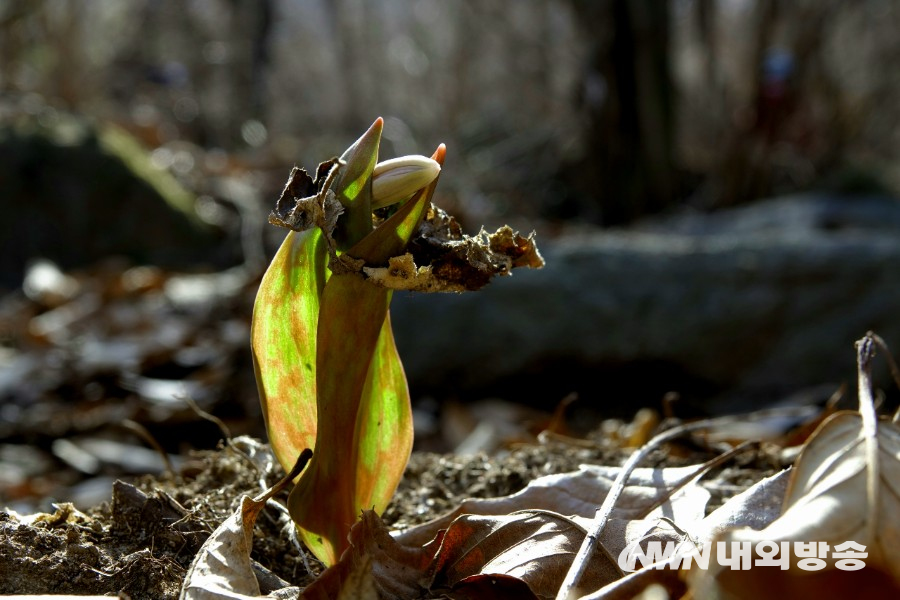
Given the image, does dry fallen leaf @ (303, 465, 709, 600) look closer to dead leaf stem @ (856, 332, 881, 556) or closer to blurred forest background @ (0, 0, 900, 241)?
dead leaf stem @ (856, 332, 881, 556)

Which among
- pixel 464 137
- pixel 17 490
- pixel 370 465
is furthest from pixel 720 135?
pixel 370 465

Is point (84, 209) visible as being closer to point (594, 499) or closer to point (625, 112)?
point (625, 112)

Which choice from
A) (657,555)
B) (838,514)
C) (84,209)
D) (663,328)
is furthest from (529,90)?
(838,514)

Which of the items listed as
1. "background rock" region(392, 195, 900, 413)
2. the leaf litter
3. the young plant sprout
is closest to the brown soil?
the leaf litter

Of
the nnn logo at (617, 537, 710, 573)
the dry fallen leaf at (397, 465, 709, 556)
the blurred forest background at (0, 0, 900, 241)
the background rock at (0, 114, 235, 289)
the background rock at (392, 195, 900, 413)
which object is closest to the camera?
the nnn logo at (617, 537, 710, 573)

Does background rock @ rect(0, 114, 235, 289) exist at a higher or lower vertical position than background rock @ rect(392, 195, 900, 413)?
higher

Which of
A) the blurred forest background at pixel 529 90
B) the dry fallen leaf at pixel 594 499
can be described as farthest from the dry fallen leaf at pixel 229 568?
the blurred forest background at pixel 529 90

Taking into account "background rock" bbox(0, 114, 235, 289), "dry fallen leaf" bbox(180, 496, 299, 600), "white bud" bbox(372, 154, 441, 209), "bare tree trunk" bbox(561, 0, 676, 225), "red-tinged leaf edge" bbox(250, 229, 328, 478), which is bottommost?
"dry fallen leaf" bbox(180, 496, 299, 600)
